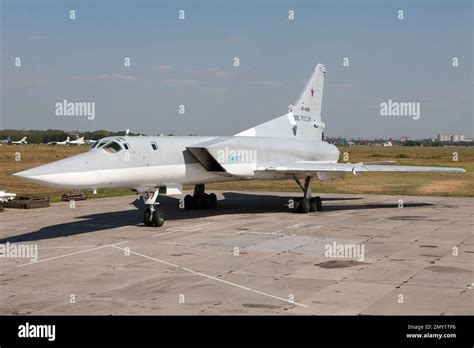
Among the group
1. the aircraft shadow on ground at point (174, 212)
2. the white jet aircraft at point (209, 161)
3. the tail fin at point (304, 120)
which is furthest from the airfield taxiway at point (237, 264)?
the tail fin at point (304, 120)

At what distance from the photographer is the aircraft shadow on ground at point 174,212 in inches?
858

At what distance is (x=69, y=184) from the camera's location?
18.1 metres

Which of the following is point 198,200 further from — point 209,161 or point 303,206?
point 303,206

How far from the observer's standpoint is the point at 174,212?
28516 mm

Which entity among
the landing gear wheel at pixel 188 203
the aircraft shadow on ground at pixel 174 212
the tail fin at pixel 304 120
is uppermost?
the tail fin at pixel 304 120

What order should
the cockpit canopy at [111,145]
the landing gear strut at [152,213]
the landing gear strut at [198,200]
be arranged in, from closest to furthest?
1. the cockpit canopy at [111,145]
2. the landing gear strut at [152,213]
3. the landing gear strut at [198,200]

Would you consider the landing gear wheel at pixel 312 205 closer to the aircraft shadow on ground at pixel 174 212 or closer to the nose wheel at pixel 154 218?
the aircraft shadow on ground at pixel 174 212

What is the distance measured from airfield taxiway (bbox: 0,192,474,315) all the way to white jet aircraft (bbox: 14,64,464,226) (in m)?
1.70

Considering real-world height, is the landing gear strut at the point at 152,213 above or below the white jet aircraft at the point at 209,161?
below

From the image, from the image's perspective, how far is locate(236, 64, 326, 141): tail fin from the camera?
3108 cm

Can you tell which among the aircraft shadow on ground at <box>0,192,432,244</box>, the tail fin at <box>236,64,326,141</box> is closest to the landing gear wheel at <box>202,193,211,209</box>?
the aircraft shadow on ground at <box>0,192,432,244</box>

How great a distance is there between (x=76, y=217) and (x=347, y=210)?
13.1m

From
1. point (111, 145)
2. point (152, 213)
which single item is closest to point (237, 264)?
point (111, 145)

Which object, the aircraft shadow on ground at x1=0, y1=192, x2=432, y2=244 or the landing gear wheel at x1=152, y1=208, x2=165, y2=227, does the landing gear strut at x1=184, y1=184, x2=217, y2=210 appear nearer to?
the aircraft shadow on ground at x1=0, y1=192, x2=432, y2=244
